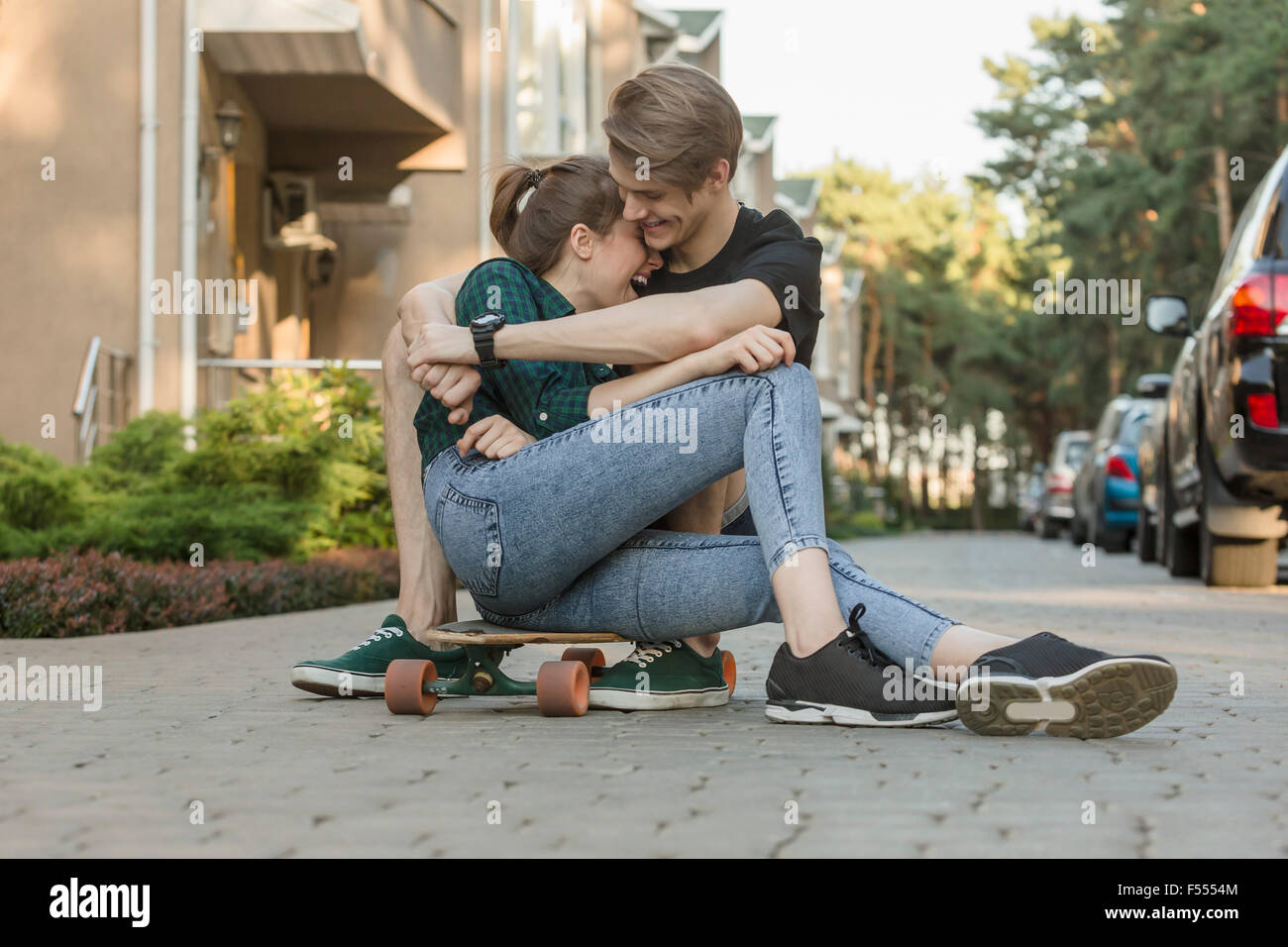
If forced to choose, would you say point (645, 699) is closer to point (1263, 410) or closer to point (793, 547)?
point (793, 547)

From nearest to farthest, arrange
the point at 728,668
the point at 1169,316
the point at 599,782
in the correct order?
the point at 599,782, the point at 728,668, the point at 1169,316

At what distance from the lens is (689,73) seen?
4.43 meters

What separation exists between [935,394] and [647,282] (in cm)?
5891

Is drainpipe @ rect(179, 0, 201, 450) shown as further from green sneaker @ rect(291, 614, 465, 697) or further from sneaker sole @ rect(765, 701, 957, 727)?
sneaker sole @ rect(765, 701, 957, 727)

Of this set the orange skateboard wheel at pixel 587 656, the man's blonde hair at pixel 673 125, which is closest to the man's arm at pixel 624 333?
the man's blonde hair at pixel 673 125

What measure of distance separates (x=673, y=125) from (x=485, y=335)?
74cm

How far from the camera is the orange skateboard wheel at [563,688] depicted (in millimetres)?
4422

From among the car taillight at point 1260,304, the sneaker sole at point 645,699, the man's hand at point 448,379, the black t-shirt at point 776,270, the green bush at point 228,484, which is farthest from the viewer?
the green bush at point 228,484

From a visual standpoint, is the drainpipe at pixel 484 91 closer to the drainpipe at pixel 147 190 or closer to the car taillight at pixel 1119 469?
the drainpipe at pixel 147 190

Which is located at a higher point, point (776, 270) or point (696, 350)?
point (776, 270)

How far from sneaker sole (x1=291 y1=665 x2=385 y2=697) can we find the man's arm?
1.04 metres

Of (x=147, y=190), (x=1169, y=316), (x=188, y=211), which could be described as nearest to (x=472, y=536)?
(x=1169, y=316)

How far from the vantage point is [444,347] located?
4.16 metres
